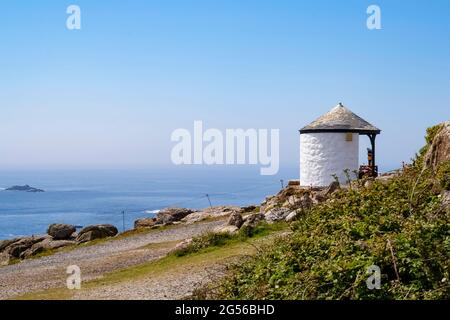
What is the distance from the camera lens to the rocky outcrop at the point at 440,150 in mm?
16609

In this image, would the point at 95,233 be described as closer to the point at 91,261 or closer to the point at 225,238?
the point at 91,261

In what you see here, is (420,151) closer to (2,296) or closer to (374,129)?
(374,129)

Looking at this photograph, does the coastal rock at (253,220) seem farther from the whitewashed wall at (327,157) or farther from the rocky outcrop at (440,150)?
the whitewashed wall at (327,157)

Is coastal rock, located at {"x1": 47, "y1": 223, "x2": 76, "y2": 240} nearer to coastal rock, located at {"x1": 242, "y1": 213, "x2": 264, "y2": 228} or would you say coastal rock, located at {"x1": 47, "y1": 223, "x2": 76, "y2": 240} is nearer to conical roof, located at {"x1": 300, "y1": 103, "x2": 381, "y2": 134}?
conical roof, located at {"x1": 300, "y1": 103, "x2": 381, "y2": 134}

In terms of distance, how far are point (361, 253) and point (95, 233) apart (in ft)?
82.1

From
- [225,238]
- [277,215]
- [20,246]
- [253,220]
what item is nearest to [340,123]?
[277,215]

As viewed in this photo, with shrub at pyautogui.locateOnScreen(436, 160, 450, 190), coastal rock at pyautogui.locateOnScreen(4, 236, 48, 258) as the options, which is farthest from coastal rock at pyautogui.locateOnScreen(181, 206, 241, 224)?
shrub at pyautogui.locateOnScreen(436, 160, 450, 190)

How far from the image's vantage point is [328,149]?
31.1 metres

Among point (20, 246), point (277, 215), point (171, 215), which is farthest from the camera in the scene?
point (171, 215)

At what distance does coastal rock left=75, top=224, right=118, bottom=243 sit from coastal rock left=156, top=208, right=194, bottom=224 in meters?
3.08

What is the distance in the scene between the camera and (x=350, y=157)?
3122 cm

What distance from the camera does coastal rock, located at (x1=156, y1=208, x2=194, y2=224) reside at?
3644 centimetres

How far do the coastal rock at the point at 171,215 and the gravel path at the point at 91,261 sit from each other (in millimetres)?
4010
